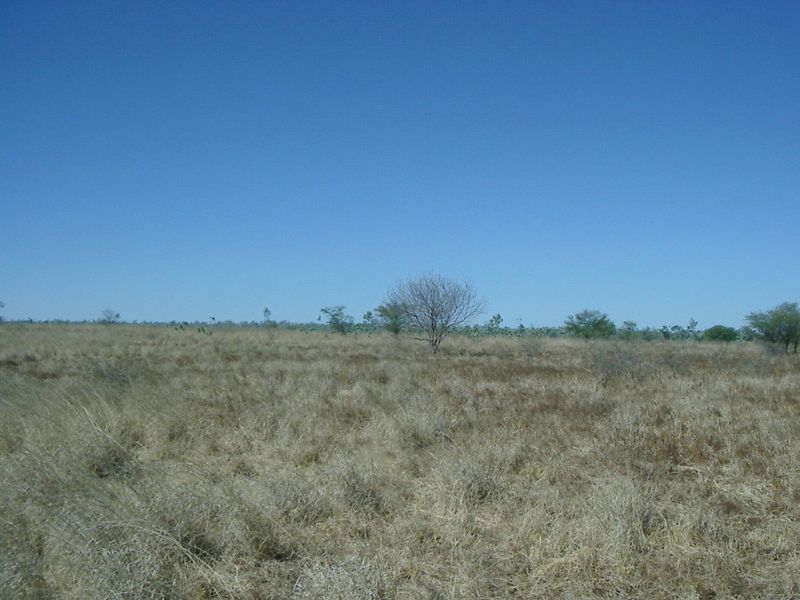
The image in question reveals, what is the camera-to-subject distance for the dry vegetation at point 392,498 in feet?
12.4

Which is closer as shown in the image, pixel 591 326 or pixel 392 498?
pixel 392 498

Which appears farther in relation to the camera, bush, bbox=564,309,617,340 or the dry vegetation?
bush, bbox=564,309,617,340

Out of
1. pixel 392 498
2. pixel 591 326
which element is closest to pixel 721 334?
pixel 591 326

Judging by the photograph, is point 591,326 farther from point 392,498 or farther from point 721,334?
point 392,498

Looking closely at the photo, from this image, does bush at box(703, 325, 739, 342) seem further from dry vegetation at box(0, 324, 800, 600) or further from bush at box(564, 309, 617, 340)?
dry vegetation at box(0, 324, 800, 600)

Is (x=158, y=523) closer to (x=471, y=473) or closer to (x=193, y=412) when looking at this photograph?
(x=471, y=473)

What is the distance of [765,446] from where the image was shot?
6.82 m

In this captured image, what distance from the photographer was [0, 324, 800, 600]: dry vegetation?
12.4 ft

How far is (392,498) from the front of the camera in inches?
215

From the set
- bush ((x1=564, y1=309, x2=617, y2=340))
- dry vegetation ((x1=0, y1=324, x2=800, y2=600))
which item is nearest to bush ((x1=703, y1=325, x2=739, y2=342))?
bush ((x1=564, y1=309, x2=617, y2=340))

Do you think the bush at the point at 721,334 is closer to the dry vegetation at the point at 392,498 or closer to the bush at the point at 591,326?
the bush at the point at 591,326

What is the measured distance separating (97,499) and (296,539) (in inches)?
60.1

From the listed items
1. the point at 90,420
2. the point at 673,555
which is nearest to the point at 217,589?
the point at 673,555

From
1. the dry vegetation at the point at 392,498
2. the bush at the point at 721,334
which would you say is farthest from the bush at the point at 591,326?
the dry vegetation at the point at 392,498
